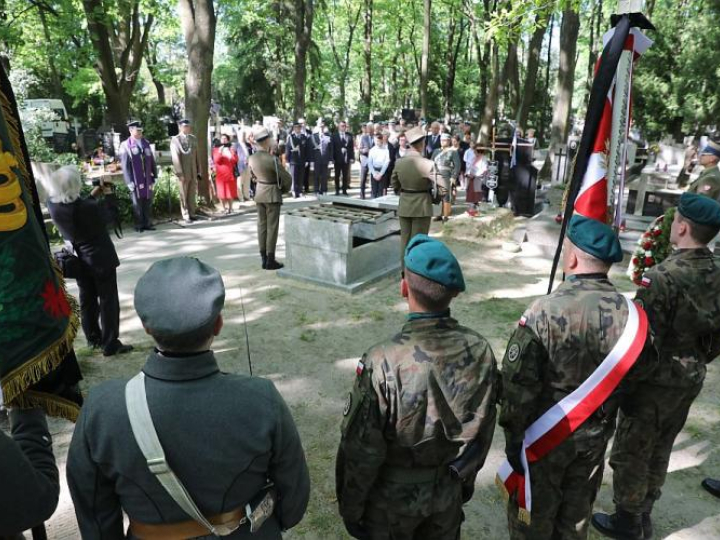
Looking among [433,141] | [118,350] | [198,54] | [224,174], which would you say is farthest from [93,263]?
[433,141]

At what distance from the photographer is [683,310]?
302 centimetres

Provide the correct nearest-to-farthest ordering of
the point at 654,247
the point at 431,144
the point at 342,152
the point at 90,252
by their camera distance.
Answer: the point at 654,247 → the point at 90,252 → the point at 431,144 → the point at 342,152

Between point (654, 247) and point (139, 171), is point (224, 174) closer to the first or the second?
point (139, 171)

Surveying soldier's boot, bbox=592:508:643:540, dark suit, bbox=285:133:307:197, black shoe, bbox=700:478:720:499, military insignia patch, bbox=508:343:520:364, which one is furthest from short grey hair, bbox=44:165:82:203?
dark suit, bbox=285:133:307:197

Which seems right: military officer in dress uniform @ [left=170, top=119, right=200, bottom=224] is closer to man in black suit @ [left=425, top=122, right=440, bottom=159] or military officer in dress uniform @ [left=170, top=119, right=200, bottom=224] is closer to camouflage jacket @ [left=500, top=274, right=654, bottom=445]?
man in black suit @ [left=425, top=122, right=440, bottom=159]

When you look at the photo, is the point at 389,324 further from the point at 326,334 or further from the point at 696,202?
the point at 696,202

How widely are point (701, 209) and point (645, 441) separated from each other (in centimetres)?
141

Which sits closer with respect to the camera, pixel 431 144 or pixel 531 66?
pixel 431 144

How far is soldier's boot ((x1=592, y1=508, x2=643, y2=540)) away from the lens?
10.8 feet

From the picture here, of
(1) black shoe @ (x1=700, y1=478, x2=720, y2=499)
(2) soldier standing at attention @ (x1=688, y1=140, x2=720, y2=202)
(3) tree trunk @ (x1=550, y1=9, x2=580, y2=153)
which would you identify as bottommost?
(1) black shoe @ (x1=700, y1=478, x2=720, y2=499)

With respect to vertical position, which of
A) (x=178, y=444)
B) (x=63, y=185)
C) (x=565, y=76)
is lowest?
(x=178, y=444)

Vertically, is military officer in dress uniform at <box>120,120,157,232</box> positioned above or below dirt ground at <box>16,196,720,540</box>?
→ above

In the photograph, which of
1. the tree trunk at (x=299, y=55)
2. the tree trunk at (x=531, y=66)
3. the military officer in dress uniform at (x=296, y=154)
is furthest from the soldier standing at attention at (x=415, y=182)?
the tree trunk at (x=531, y=66)

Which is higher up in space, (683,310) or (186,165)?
(186,165)
